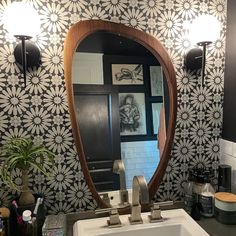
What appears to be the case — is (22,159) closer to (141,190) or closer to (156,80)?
(141,190)

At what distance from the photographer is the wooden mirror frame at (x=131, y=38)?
1.15 m

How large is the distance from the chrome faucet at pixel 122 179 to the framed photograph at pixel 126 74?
38 centimetres

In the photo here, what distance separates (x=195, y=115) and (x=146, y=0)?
62 cm

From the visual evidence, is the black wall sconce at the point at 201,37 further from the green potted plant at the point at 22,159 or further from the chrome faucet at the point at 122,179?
the green potted plant at the point at 22,159

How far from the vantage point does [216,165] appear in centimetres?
138

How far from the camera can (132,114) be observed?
1236 millimetres

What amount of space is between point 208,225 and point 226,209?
0.11 metres

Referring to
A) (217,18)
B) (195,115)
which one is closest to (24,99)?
(195,115)

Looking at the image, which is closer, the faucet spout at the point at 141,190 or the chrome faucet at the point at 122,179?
the faucet spout at the point at 141,190

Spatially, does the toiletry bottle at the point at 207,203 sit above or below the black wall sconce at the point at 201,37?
below

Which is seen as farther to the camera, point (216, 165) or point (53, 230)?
point (216, 165)

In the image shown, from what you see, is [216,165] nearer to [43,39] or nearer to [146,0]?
[146,0]

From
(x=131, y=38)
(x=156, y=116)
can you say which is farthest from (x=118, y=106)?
(x=131, y=38)

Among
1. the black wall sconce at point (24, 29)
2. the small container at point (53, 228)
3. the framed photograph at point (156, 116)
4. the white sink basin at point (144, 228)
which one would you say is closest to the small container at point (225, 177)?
the white sink basin at point (144, 228)
